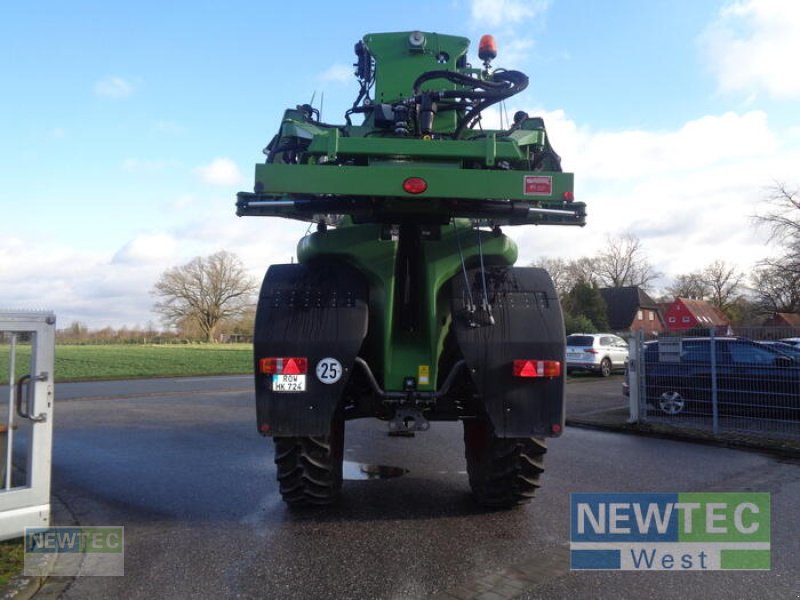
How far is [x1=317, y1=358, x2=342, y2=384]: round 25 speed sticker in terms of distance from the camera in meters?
4.71

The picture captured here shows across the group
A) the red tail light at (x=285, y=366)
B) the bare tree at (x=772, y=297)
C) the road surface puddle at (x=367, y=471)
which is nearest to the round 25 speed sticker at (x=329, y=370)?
the red tail light at (x=285, y=366)

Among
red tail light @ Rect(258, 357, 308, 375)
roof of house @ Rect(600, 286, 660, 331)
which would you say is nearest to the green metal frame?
red tail light @ Rect(258, 357, 308, 375)

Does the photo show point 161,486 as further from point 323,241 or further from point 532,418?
point 532,418

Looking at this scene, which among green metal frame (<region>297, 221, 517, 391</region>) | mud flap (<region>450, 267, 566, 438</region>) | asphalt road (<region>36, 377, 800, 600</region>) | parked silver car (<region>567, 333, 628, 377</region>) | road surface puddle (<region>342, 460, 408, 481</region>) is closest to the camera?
asphalt road (<region>36, 377, 800, 600</region>)

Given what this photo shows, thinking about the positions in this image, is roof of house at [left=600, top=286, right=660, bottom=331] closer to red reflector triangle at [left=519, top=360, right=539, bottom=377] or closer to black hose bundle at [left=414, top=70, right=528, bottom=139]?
black hose bundle at [left=414, top=70, right=528, bottom=139]

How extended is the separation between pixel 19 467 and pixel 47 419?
44.7 inches

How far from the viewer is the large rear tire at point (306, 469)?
4.99 m

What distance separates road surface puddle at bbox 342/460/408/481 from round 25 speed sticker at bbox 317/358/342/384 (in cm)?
234

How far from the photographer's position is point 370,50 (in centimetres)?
629

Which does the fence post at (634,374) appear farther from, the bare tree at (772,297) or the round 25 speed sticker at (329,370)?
the bare tree at (772,297)

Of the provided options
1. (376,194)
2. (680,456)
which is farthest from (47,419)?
(680,456)

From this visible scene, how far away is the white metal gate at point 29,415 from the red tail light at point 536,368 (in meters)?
3.38

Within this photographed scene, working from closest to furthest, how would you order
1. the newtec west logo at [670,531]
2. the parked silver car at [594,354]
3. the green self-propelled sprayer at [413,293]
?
the newtec west logo at [670,531] → the green self-propelled sprayer at [413,293] → the parked silver car at [594,354]

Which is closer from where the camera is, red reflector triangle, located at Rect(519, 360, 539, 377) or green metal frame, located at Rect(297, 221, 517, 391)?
red reflector triangle, located at Rect(519, 360, 539, 377)
